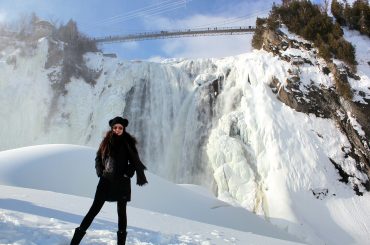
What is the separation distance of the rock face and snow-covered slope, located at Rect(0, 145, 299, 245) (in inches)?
355

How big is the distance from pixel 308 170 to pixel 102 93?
620 inches

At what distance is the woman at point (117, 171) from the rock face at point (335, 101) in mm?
15891

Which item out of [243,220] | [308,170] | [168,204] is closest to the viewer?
[168,204]

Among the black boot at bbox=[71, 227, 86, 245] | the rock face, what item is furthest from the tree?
the black boot at bbox=[71, 227, 86, 245]

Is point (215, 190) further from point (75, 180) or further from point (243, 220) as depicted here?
point (75, 180)

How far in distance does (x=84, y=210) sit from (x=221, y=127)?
1549 centimetres

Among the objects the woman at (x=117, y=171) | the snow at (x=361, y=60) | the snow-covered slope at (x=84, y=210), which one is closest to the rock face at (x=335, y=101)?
the snow at (x=361, y=60)

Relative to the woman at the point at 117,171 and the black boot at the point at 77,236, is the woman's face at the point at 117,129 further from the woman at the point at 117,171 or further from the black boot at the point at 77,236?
the black boot at the point at 77,236

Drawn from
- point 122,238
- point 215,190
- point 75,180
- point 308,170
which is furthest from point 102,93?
point 122,238

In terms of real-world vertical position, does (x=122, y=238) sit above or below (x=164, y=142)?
above

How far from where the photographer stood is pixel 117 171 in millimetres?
4348

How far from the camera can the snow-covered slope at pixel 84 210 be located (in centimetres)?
518

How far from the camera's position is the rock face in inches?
749

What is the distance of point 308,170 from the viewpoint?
59.3 feet
